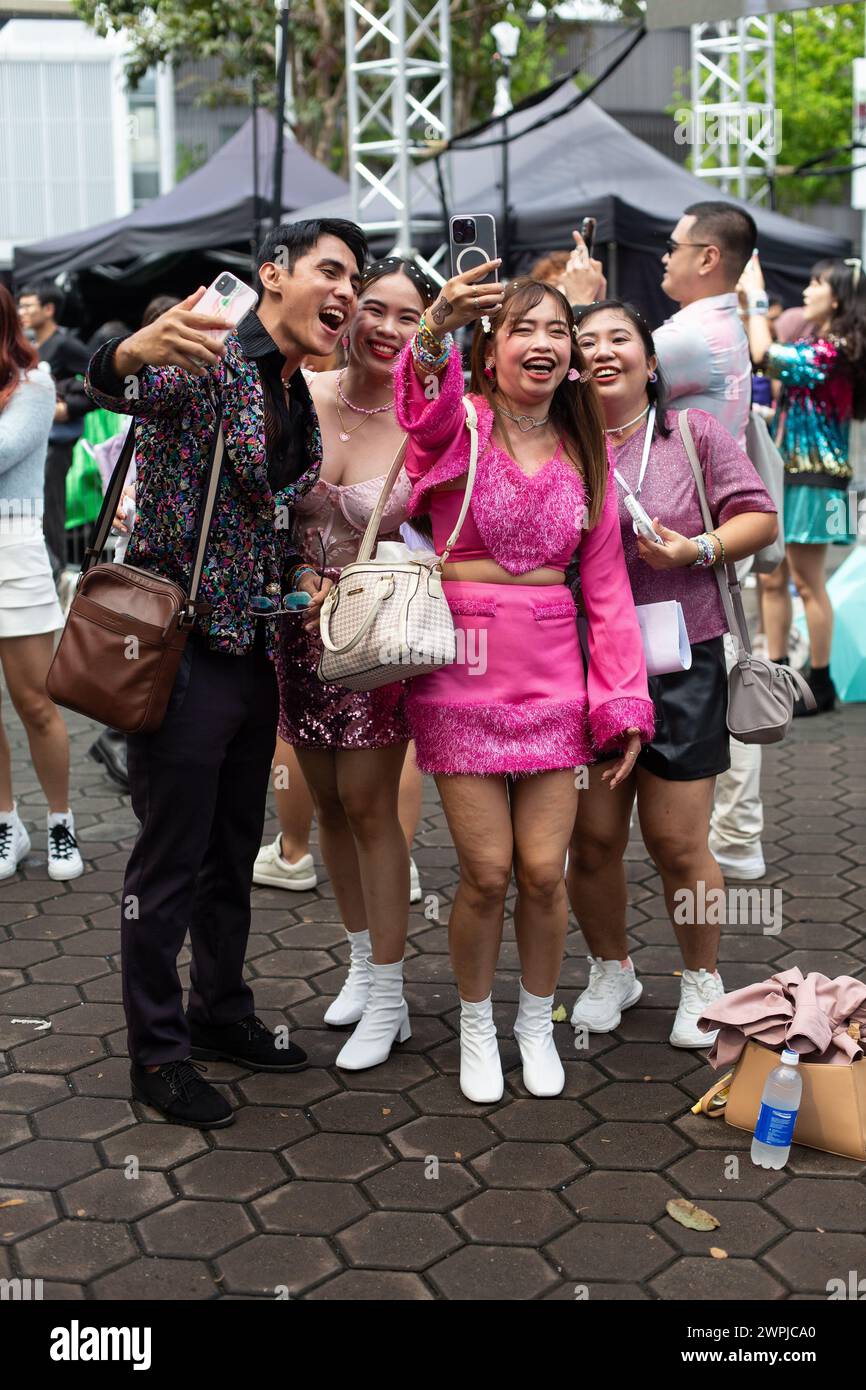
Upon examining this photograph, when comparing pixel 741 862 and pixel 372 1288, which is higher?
pixel 372 1288

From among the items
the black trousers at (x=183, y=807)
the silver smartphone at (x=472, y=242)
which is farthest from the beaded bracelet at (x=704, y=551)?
the black trousers at (x=183, y=807)

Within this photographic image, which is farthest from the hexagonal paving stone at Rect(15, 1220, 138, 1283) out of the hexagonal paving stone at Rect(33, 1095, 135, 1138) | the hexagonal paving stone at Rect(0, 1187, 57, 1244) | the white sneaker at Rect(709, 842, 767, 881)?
the white sneaker at Rect(709, 842, 767, 881)

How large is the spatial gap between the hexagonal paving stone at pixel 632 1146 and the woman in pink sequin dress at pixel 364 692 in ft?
2.13

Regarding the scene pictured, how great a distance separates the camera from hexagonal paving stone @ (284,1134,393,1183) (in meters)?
3.32

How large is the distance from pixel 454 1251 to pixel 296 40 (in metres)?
18.5

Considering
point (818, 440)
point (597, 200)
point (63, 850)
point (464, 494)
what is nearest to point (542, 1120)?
point (464, 494)

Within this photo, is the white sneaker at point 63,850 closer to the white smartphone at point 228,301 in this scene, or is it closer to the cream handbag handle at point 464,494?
the cream handbag handle at point 464,494

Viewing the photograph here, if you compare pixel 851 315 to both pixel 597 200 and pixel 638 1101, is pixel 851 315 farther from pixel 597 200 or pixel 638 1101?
pixel 597 200

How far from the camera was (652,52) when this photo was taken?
138 ft

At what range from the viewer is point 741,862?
5.23 meters

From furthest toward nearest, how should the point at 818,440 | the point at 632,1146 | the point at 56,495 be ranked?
the point at 56,495 → the point at 818,440 → the point at 632,1146

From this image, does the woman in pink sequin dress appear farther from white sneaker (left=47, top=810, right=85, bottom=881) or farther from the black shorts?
white sneaker (left=47, top=810, right=85, bottom=881)

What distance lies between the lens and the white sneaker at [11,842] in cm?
529

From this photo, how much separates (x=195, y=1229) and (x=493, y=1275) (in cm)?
63
